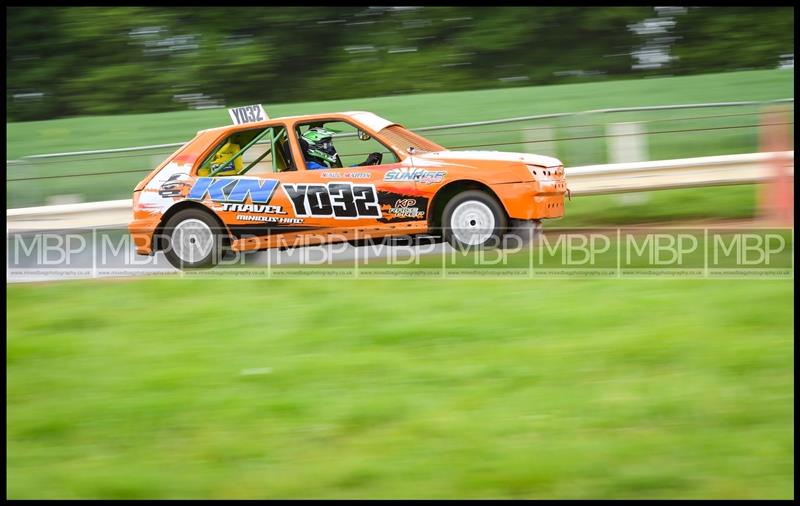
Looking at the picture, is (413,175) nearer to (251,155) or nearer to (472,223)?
(472,223)

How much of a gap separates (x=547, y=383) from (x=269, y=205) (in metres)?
4.31

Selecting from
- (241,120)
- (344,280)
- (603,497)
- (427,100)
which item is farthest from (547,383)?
(427,100)

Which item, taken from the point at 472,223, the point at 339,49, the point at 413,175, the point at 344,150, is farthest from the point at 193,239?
the point at 339,49

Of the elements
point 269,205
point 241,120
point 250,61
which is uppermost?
point 250,61

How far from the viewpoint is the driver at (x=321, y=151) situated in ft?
29.7

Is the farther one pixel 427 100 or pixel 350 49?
pixel 350 49

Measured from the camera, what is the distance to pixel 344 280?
8.19 metres

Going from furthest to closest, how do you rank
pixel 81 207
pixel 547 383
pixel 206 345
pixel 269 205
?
pixel 81 207 < pixel 269 205 < pixel 206 345 < pixel 547 383

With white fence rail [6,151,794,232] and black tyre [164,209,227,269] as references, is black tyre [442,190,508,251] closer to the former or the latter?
white fence rail [6,151,794,232]

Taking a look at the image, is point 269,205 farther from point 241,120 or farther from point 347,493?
point 347,493

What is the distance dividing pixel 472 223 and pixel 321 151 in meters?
1.65

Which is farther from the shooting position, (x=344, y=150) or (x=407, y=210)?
(x=344, y=150)

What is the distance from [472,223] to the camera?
8648mm

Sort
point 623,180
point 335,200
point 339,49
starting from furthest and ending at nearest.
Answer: point 339,49
point 623,180
point 335,200
